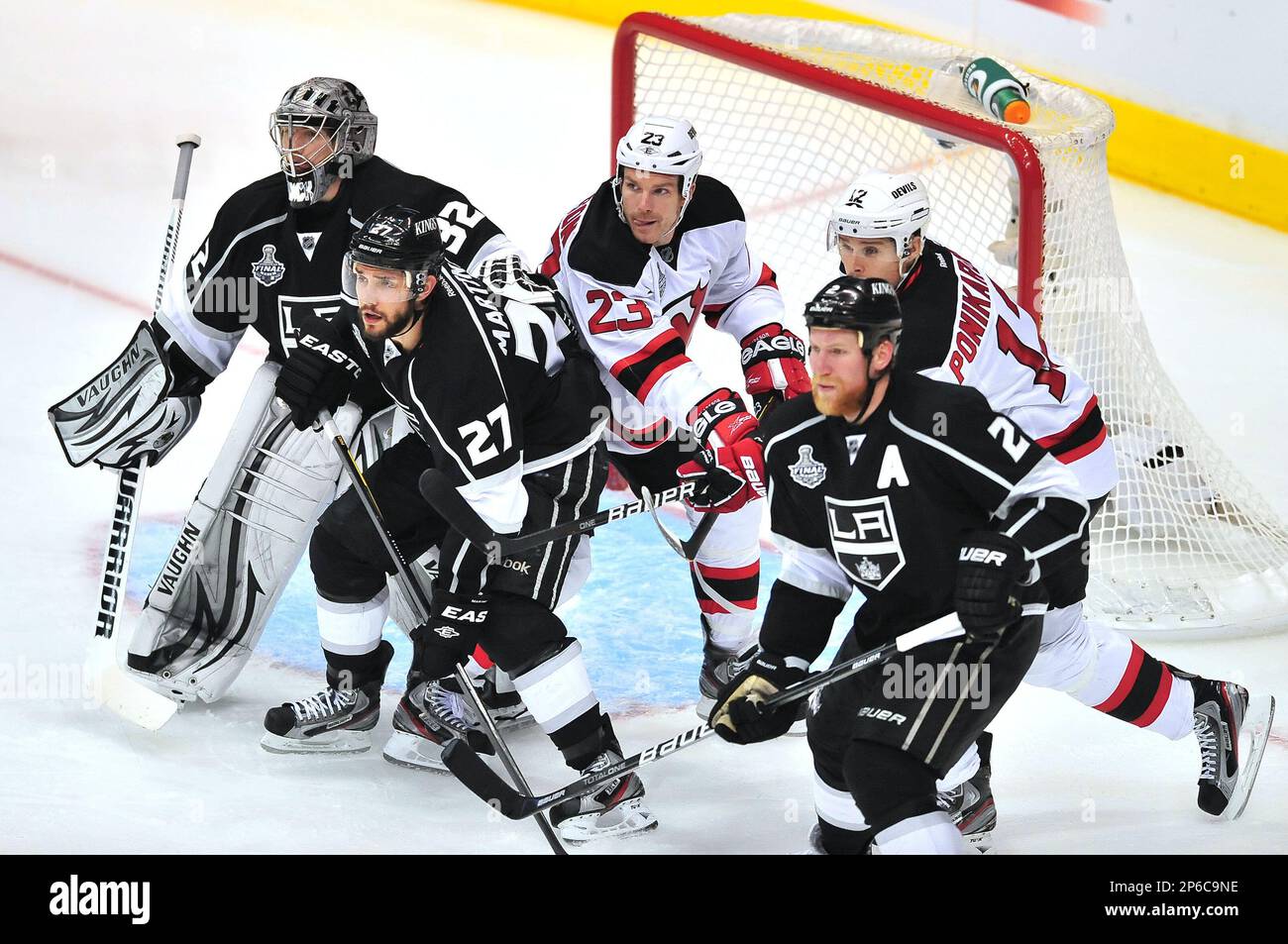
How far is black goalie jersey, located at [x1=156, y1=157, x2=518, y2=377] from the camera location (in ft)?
11.1

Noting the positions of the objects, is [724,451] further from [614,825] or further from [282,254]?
[282,254]

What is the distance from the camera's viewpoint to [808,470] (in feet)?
8.63

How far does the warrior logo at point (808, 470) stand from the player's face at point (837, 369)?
0.32 ft

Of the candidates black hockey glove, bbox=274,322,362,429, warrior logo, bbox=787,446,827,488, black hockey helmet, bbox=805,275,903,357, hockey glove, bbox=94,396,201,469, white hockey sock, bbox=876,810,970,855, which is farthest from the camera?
hockey glove, bbox=94,396,201,469

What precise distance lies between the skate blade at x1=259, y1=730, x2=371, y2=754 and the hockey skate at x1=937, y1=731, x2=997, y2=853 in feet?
3.64

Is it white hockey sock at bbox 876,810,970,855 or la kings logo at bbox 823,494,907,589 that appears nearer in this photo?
white hockey sock at bbox 876,810,970,855

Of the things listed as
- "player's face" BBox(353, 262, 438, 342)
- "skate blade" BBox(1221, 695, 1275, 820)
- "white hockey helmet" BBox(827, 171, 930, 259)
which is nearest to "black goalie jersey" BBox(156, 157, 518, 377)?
"player's face" BBox(353, 262, 438, 342)

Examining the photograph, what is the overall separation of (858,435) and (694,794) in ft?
3.22

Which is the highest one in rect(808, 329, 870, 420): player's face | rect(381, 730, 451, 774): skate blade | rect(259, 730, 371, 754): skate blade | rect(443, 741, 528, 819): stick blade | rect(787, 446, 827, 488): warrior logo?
rect(808, 329, 870, 420): player's face

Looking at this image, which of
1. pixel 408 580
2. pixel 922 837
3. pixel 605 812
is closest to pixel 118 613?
pixel 408 580

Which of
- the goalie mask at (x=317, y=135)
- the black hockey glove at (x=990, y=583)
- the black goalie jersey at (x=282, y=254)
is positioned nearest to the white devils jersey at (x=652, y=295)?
the black goalie jersey at (x=282, y=254)

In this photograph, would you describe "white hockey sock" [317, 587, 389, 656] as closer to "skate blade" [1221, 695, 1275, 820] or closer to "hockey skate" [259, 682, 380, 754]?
"hockey skate" [259, 682, 380, 754]

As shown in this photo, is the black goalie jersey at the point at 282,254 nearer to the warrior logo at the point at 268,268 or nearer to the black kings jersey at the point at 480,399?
the warrior logo at the point at 268,268

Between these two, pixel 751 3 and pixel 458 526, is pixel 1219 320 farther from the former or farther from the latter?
pixel 458 526
